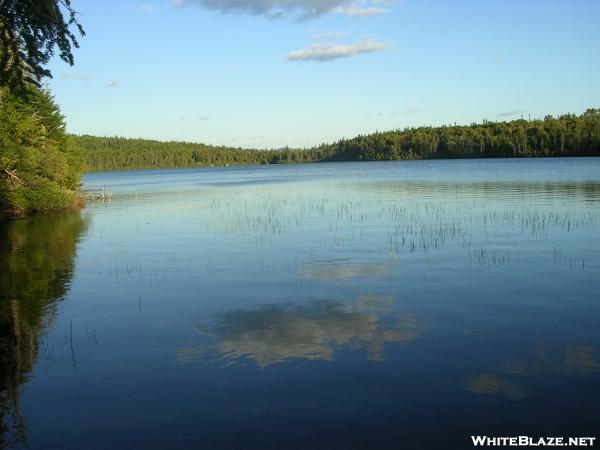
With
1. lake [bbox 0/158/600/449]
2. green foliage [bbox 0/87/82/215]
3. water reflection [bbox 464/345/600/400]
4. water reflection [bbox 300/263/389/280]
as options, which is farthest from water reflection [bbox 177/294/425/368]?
green foliage [bbox 0/87/82/215]

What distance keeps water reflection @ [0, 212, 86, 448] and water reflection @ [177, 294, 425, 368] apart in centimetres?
340

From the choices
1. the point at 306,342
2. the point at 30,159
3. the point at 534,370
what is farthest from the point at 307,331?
the point at 30,159

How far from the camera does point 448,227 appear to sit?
29969 mm

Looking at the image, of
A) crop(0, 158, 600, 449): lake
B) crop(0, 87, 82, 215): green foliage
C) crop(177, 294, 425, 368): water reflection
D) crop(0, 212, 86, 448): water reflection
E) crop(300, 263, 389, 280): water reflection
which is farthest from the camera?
crop(0, 87, 82, 215): green foliage

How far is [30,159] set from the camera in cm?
4484

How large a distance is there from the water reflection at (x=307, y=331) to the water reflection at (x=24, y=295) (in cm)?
340

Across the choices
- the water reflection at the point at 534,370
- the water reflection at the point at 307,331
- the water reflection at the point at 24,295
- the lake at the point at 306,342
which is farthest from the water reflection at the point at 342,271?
the water reflection at the point at 24,295

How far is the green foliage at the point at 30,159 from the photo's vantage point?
44094 millimetres

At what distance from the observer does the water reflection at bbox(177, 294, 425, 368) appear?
1233 cm

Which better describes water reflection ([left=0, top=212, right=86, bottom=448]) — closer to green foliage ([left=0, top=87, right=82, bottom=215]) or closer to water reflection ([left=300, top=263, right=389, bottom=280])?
green foliage ([left=0, top=87, right=82, bottom=215])

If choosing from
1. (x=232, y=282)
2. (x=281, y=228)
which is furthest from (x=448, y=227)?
(x=232, y=282)

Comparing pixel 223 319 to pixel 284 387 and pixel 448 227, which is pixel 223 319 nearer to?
pixel 284 387

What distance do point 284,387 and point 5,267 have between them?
18164 millimetres

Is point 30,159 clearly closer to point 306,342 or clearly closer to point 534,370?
point 306,342
